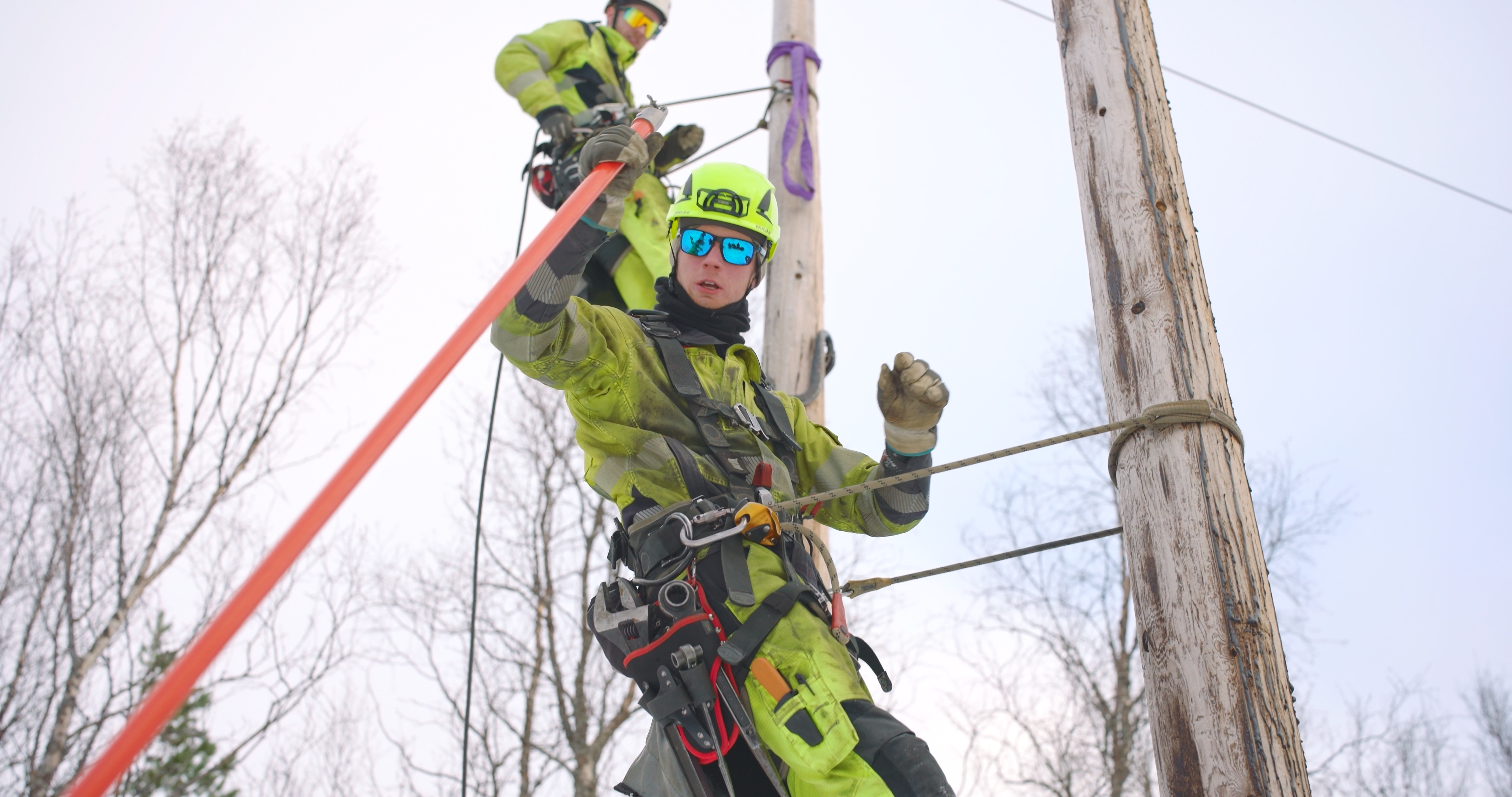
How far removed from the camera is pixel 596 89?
16.4ft

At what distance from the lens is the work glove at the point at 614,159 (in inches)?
88.7

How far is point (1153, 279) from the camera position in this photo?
91.4 inches

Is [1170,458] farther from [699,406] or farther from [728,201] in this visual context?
[728,201]

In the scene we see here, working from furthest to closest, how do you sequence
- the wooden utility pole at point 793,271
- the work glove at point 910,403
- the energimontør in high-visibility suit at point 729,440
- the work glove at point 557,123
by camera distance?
the work glove at point 557,123, the wooden utility pole at point 793,271, the work glove at point 910,403, the energimontør in high-visibility suit at point 729,440

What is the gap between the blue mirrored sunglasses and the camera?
Result: 2.88 metres

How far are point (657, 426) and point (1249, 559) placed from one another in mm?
1370

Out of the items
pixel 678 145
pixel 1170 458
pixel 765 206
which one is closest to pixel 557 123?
pixel 678 145

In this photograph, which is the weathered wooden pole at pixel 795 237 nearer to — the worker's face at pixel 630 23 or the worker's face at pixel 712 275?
the worker's face at pixel 630 23

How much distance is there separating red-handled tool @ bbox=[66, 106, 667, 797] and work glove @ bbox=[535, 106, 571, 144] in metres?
2.74

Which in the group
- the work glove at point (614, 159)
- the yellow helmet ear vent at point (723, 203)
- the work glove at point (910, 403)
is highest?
the yellow helmet ear vent at point (723, 203)

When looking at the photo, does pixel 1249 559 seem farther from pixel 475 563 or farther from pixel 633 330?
pixel 475 563

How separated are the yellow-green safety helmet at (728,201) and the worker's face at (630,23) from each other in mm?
2596

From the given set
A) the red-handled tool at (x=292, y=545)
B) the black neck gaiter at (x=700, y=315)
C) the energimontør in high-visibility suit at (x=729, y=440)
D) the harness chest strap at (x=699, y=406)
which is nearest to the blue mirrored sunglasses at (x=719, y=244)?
the energimontør in high-visibility suit at (x=729, y=440)

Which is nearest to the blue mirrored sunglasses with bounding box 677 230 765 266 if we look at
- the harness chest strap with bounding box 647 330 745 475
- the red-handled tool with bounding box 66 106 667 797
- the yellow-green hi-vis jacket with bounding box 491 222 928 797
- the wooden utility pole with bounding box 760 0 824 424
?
the yellow-green hi-vis jacket with bounding box 491 222 928 797
